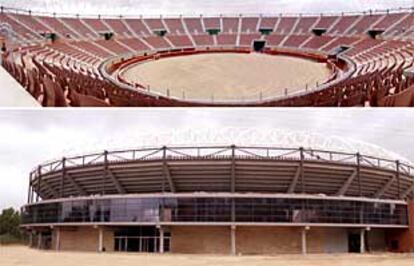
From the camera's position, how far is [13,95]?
14.5m

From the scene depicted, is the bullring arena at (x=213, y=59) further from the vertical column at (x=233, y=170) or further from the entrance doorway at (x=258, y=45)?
the vertical column at (x=233, y=170)

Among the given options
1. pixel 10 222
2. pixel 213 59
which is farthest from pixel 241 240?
pixel 213 59

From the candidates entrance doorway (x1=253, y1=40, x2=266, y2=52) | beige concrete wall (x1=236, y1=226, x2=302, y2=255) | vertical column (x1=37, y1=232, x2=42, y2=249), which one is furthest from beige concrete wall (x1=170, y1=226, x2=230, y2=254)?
entrance doorway (x1=253, y1=40, x2=266, y2=52)

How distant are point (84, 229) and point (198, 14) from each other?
3586 centimetres

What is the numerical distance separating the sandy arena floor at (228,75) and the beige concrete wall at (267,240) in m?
5.76

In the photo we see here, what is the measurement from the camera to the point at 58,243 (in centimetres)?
2448

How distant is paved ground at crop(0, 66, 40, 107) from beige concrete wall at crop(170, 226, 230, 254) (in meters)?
9.70

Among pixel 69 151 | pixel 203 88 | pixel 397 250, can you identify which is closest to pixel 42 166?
pixel 69 151

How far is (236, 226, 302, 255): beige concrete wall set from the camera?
877 inches

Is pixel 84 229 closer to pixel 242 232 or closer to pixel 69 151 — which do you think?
pixel 69 151

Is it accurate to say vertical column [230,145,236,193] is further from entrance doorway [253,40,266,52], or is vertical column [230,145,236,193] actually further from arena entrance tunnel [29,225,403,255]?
entrance doorway [253,40,266,52]

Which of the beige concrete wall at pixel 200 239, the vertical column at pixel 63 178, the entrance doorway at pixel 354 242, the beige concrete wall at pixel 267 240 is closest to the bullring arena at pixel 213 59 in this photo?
the vertical column at pixel 63 178

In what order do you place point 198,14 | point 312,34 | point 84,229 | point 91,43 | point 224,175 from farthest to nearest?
point 198,14
point 312,34
point 91,43
point 84,229
point 224,175

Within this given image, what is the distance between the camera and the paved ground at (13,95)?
44.3 ft
